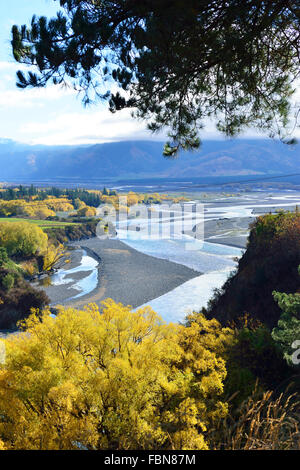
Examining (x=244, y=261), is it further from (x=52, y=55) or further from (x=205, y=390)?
(x=52, y=55)

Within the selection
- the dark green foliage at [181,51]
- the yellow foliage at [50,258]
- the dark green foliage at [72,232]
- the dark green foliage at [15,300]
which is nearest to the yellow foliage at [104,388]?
the dark green foliage at [181,51]

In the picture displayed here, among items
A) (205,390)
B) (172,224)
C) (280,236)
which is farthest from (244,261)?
(172,224)

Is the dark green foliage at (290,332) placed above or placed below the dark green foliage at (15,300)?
above

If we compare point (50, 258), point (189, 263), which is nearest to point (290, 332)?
point (189, 263)

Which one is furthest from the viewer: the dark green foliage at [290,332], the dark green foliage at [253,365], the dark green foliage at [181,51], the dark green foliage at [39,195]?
the dark green foliage at [39,195]

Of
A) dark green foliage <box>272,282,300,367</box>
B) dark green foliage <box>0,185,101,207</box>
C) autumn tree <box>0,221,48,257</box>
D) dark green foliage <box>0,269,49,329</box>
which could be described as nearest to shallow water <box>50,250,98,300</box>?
dark green foliage <box>0,269,49,329</box>

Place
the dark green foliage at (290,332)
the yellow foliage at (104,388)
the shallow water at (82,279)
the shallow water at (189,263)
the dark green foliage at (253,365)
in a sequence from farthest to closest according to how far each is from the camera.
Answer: the shallow water at (82,279), the shallow water at (189,263), the dark green foliage at (253,365), the dark green foliage at (290,332), the yellow foliage at (104,388)

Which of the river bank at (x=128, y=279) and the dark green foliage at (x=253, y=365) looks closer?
the dark green foliage at (x=253, y=365)

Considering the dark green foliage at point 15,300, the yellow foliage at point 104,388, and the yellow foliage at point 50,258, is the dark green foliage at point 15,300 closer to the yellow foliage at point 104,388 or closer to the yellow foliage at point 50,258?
the yellow foliage at point 50,258
